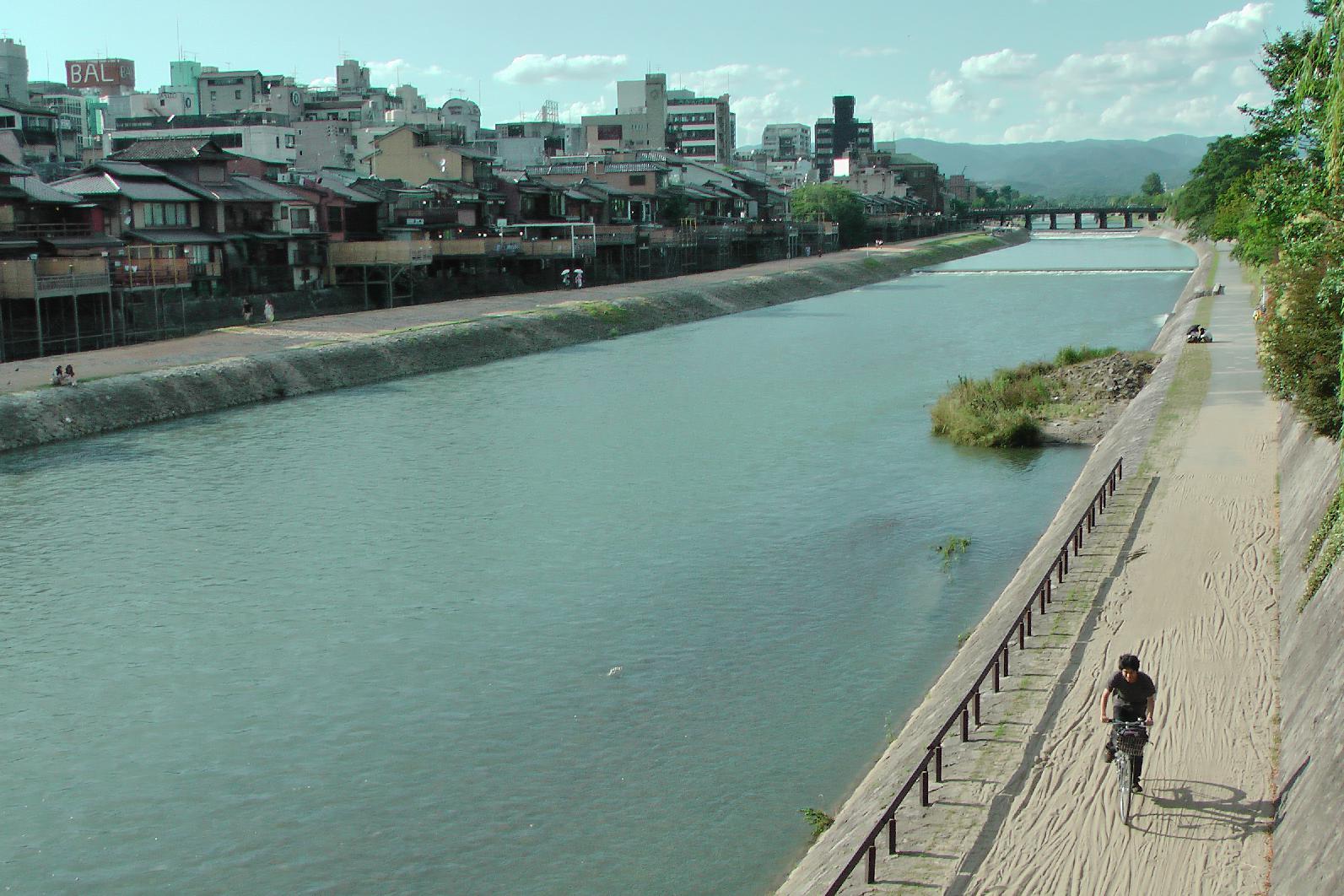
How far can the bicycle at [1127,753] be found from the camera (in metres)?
11.2

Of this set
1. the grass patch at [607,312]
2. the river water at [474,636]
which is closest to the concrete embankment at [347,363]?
the grass patch at [607,312]

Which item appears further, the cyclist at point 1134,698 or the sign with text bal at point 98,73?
the sign with text bal at point 98,73

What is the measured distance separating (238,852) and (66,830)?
2092mm

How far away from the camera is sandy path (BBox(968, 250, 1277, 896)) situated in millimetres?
10453

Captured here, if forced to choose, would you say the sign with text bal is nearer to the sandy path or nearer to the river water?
the river water

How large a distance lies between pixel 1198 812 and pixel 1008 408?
25527 mm

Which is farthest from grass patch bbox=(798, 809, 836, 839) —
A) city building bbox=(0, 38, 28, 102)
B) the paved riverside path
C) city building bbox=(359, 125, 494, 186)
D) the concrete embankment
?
city building bbox=(0, 38, 28, 102)

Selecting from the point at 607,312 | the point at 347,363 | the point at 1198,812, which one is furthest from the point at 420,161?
the point at 1198,812

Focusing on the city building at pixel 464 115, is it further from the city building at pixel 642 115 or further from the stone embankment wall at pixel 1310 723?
the stone embankment wall at pixel 1310 723

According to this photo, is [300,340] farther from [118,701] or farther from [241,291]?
[118,701]

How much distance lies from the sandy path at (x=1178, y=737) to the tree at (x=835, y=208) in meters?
121

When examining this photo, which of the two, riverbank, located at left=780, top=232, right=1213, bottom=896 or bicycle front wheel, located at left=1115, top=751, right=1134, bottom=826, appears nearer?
riverbank, located at left=780, top=232, right=1213, bottom=896

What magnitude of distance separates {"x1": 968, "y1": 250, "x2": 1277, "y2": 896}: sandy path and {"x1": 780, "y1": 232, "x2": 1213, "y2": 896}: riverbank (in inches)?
12.1

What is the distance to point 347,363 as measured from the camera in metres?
48.0
